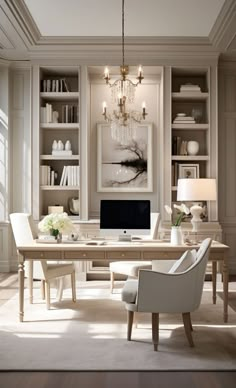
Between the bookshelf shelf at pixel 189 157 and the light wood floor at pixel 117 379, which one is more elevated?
the bookshelf shelf at pixel 189 157

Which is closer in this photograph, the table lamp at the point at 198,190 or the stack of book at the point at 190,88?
the table lamp at the point at 198,190

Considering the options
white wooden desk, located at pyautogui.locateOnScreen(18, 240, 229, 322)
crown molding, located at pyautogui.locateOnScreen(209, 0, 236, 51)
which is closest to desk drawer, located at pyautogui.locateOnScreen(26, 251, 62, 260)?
white wooden desk, located at pyautogui.locateOnScreen(18, 240, 229, 322)

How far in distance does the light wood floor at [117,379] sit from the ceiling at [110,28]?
3726mm

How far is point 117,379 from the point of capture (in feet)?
9.68

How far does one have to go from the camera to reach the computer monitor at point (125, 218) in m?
4.89

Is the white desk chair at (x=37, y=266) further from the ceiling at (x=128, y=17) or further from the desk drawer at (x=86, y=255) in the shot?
the ceiling at (x=128, y=17)

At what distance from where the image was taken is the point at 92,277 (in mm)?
6484

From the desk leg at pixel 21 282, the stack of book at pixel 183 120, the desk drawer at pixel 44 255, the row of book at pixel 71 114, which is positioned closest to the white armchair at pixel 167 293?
the desk drawer at pixel 44 255

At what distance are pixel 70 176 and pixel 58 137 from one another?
2.25 feet

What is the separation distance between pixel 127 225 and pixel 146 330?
46.7 inches

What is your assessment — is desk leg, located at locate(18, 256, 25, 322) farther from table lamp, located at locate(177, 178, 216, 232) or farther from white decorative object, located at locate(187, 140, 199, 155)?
white decorative object, located at locate(187, 140, 199, 155)

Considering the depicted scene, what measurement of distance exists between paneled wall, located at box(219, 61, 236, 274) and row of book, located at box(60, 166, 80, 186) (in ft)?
6.75

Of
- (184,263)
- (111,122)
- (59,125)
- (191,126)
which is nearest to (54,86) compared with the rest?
(59,125)

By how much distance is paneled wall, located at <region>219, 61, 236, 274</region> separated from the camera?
690 cm
